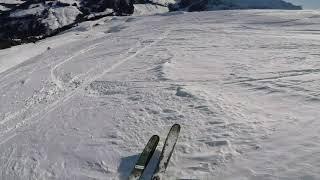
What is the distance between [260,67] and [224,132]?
19.3ft

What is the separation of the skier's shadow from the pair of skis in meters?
0.07

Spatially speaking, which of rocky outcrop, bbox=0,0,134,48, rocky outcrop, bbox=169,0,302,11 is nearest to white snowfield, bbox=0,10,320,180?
rocky outcrop, bbox=0,0,134,48

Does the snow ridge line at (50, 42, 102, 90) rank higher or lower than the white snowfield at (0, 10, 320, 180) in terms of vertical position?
lower

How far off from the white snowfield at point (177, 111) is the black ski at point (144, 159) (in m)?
0.17

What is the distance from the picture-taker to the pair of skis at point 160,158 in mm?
6950

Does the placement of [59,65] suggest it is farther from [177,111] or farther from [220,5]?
[220,5]

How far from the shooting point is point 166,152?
7.48 meters

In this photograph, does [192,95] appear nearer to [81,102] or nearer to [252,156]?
[81,102]

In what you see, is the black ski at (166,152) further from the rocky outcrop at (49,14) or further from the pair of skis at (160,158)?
the rocky outcrop at (49,14)

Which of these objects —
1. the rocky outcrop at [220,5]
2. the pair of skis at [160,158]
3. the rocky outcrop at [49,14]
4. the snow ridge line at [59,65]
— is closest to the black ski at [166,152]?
the pair of skis at [160,158]

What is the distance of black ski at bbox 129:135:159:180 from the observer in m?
7.00

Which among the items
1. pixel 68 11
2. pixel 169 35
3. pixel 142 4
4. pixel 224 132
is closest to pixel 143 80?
pixel 224 132

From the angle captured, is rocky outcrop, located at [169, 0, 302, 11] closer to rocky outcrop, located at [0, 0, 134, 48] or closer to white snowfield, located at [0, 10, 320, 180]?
rocky outcrop, located at [0, 0, 134, 48]

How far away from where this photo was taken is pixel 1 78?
17859 mm
